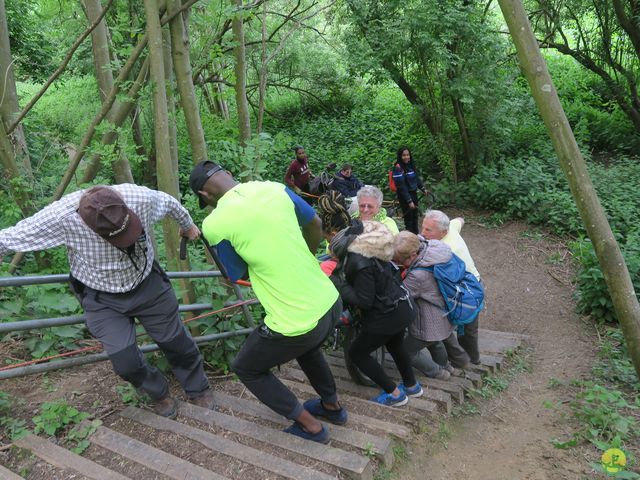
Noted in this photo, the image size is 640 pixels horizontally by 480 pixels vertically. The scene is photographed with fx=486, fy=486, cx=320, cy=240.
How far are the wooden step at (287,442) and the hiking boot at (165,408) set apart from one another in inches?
3.2

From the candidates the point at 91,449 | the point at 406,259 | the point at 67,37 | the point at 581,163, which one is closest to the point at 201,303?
the point at 91,449

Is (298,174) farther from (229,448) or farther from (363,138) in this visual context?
(363,138)

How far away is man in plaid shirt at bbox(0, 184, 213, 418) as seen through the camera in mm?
2744

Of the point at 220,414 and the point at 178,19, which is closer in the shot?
the point at 220,414

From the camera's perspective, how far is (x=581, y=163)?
392cm

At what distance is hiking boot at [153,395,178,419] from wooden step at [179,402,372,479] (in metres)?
0.08

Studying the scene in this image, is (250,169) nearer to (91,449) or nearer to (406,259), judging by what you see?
(406,259)

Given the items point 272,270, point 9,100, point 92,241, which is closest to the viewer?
point 272,270

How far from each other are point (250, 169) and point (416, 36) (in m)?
7.78

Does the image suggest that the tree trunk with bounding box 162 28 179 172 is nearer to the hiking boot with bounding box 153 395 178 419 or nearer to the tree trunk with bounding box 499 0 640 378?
the hiking boot with bounding box 153 395 178 419

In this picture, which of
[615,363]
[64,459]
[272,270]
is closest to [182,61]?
[272,270]

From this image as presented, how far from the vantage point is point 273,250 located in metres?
2.62

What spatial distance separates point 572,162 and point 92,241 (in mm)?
3600

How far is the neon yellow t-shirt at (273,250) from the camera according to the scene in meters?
2.59
